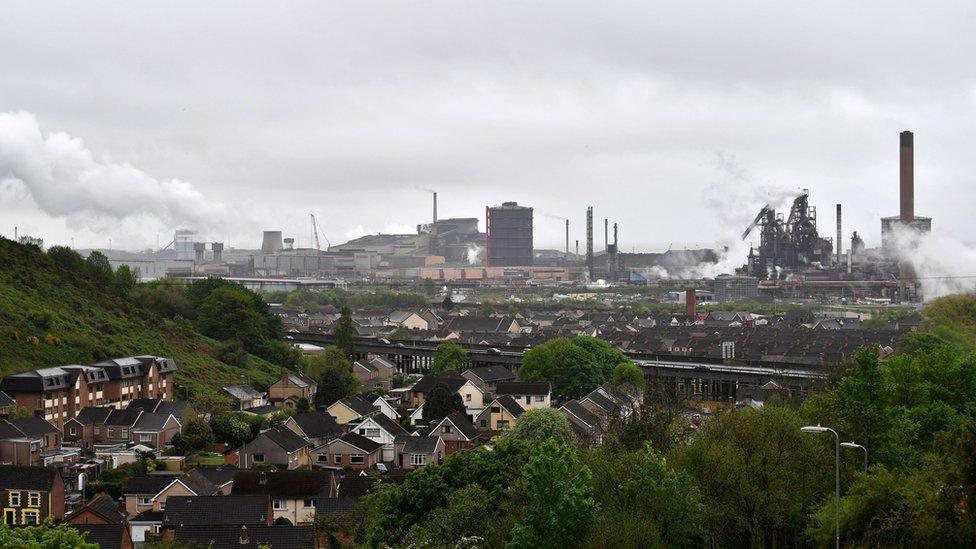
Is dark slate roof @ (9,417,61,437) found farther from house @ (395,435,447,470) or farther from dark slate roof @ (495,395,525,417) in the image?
dark slate roof @ (495,395,525,417)

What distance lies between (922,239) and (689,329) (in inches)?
1589

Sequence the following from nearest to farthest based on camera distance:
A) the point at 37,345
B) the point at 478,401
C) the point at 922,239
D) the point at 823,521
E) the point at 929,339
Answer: the point at 823,521 < the point at 37,345 < the point at 478,401 < the point at 929,339 < the point at 922,239

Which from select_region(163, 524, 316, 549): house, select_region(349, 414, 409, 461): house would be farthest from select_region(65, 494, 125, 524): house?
select_region(349, 414, 409, 461): house

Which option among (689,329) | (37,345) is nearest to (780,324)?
(689,329)

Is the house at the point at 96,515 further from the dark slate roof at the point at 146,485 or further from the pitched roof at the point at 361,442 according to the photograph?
the pitched roof at the point at 361,442

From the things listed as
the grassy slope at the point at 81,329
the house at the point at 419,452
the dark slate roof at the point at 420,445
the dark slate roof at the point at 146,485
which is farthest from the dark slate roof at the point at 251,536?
the grassy slope at the point at 81,329

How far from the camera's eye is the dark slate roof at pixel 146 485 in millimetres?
29328

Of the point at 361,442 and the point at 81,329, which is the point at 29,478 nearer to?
the point at 361,442

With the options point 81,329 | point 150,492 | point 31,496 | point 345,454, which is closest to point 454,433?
point 345,454

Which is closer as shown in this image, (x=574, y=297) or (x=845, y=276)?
(x=845, y=276)

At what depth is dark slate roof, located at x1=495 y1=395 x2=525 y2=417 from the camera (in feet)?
148

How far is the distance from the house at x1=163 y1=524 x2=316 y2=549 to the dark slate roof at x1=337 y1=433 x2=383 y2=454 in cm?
1140

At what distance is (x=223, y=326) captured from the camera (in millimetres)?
60250

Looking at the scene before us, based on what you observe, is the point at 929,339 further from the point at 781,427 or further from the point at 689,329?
the point at 781,427
